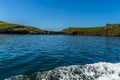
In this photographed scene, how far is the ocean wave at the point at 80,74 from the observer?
17.1m

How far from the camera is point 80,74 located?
18422mm

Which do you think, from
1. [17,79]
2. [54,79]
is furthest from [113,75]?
[17,79]

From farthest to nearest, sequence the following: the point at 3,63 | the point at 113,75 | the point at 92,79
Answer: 1. the point at 3,63
2. the point at 113,75
3. the point at 92,79

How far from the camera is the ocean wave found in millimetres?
17141

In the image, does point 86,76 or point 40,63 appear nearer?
point 86,76

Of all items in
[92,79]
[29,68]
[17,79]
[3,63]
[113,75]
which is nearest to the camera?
[17,79]

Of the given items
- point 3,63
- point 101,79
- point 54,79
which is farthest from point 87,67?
point 3,63

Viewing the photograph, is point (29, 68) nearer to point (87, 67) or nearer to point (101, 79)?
point (87, 67)

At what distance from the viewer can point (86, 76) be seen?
1808cm

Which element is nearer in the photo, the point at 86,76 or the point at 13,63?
the point at 86,76

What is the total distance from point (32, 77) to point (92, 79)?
18.2ft

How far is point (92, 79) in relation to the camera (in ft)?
57.5

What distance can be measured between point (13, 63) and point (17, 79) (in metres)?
6.64

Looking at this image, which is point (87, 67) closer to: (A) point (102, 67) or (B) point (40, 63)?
(A) point (102, 67)
